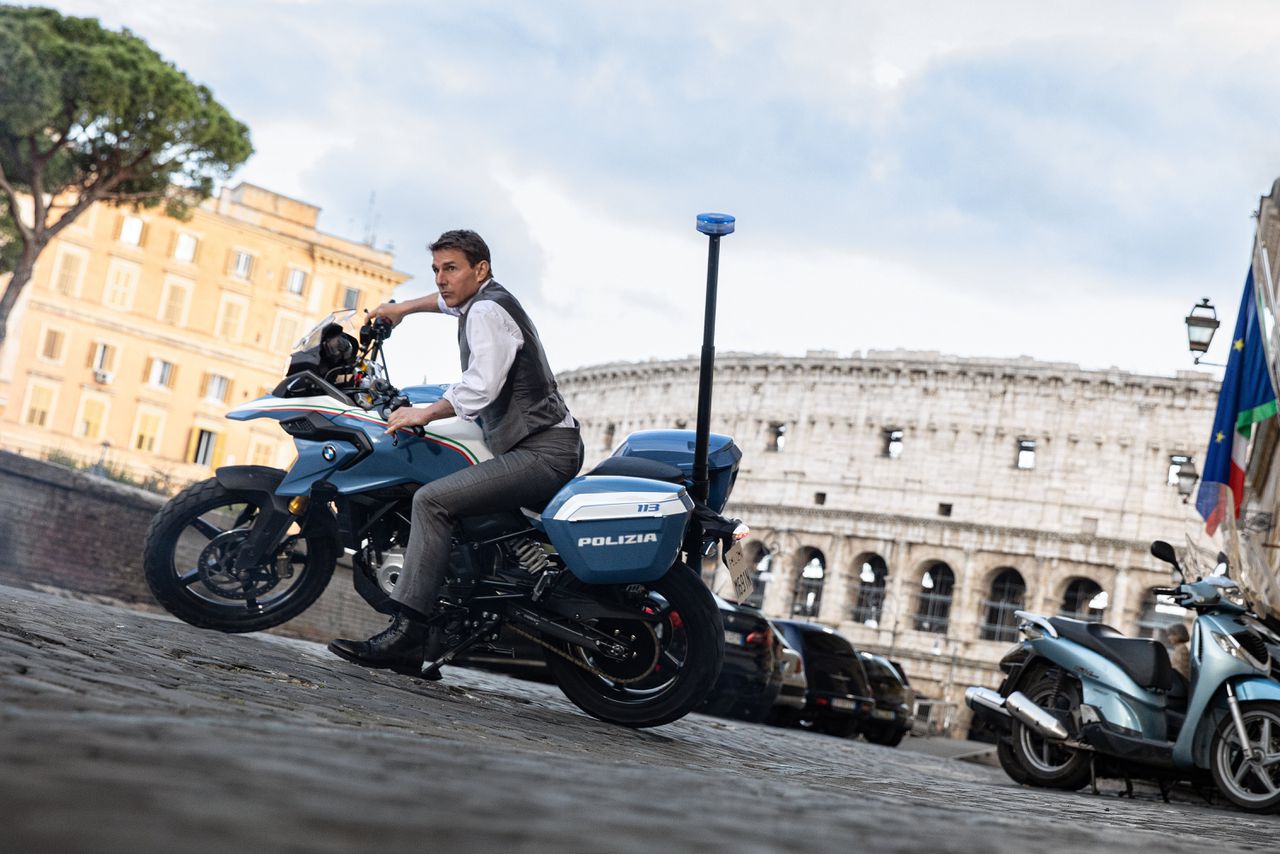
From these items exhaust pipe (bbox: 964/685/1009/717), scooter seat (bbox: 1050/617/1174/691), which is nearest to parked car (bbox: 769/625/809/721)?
exhaust pipe (bbox: 964/685/1009/717)

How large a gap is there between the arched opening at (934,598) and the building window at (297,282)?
26512mm

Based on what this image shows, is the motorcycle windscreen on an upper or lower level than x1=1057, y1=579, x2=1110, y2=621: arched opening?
lower

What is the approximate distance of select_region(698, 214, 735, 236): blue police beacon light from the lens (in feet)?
22.1

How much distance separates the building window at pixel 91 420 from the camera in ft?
175

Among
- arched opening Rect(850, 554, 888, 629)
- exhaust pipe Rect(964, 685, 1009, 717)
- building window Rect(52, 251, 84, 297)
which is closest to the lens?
exhaust pipe Rect(964, 685, 1009, 717)

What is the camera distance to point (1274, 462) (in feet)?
54.0

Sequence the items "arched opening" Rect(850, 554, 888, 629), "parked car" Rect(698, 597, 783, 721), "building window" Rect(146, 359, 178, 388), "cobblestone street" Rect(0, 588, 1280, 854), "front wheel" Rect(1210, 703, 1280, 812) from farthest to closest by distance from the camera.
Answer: "arched opening" Rect(850, 554, 888, 629), "building window" Rect(146, 359, 178, 388), "parked car" Rect(698, 597, 783, 721), "front wheel" Rect(1210, 703, 1280, 812), "cobblestone street" Rect(0, 588, 1280, 854)

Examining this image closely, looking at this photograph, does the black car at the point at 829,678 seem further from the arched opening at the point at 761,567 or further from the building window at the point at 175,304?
the arched opening at the point at 761,567

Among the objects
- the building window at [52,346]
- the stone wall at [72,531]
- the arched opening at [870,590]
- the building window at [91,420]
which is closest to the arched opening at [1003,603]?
the arched opening at [870,590]

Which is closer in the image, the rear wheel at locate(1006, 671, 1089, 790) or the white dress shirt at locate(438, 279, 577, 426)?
the white dress shirt at locate(438, 279, 577, 426)

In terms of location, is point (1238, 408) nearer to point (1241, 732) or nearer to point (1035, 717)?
point (1035, 717)

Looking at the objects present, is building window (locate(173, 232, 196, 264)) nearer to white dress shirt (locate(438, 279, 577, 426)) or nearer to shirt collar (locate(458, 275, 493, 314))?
shirt collar (locate(458, 275, 493, 314))

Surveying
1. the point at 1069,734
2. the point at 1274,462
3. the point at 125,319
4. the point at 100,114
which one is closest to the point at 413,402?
the point at 1069,734

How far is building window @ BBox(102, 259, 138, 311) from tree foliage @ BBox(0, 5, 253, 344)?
58.2ft
